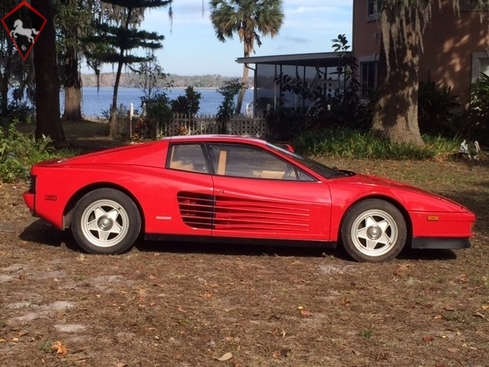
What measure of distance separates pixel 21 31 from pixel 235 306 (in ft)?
34.8

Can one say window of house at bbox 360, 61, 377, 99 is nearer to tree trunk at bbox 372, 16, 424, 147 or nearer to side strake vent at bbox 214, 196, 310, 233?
tree trunk at bbox 372, 16, 424, 147

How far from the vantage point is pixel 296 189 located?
24.7 feet

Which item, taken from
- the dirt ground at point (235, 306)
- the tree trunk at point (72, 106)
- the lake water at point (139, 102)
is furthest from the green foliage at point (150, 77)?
the dirt ground at point (235, 306)

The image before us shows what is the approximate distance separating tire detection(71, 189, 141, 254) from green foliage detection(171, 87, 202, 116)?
1697cm

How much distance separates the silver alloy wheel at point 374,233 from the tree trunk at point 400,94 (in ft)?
32.6

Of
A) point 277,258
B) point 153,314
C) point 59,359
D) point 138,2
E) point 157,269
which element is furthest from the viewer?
point 138,2

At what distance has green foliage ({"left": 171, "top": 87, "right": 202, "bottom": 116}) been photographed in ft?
80.5

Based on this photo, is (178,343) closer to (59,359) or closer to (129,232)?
(59,359)

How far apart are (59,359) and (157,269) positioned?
244 cm

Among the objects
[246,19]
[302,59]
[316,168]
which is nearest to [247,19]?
[246,19]

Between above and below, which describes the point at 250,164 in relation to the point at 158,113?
below

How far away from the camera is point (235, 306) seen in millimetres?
5949

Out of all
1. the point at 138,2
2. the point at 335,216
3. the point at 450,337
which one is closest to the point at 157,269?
the point at 335,216

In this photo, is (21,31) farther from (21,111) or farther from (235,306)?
(21,111)
